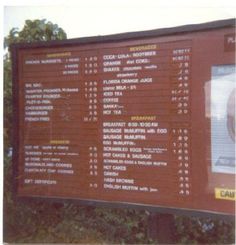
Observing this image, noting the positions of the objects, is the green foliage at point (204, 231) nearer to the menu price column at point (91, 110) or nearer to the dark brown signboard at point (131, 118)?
the dark brown signboard at point (131, 118)

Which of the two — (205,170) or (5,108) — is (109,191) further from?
(5,108)

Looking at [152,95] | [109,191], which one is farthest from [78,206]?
[152,95]

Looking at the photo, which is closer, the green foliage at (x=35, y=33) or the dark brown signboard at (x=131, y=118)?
the dark brown signboard at (x=131, y=118)

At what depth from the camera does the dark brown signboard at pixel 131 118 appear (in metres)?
2.19

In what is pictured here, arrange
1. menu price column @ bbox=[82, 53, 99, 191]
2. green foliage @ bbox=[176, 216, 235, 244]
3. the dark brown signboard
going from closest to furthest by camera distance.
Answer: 1. the dark brown signboard
2. green foliage @ bbox=[176, 216, 235, 244]
3. menu price column @ bbox=[82, 53, 99, 191]

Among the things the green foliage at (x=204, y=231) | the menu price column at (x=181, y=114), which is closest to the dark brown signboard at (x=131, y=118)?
the menu price column at (x=181, y=114)

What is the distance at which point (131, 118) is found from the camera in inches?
92.6

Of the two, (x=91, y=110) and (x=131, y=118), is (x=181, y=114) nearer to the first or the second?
(x=131, y=118)

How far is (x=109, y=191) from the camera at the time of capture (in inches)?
95.7

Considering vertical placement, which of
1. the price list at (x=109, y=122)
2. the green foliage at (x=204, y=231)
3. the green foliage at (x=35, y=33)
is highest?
the green foliage at (x=35, y=33)

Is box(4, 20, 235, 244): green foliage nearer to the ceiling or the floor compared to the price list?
nearer to the floor

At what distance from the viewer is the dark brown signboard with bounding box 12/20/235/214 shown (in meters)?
2.19

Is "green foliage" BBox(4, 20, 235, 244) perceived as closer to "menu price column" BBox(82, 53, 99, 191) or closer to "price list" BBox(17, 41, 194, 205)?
"price list" BBox(17, 41, 194, 205)

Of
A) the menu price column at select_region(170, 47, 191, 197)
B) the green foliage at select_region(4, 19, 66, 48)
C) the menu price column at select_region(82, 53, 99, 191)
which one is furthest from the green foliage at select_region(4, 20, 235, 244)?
the menu price column at select_region(170, 47, 191, 197)
